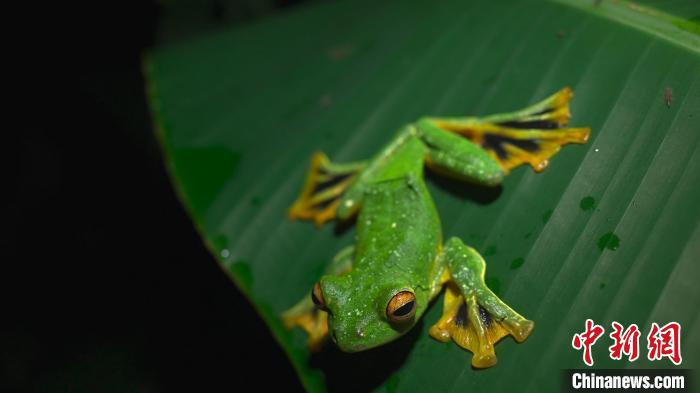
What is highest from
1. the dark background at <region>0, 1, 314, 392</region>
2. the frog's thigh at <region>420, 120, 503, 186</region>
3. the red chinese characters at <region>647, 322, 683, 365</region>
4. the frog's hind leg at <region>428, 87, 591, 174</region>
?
the frog's hind leg at <region>428, 87, 591, 174</region>

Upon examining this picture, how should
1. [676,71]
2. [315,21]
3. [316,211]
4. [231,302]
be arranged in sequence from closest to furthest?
1. [676,71]
2. [316,211]
3. [231,302]
4. [315,21]

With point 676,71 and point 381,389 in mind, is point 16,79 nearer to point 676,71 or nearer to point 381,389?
point 381,389

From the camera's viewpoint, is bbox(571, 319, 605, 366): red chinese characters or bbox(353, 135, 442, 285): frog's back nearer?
bbox(571, 319, 605, 366): red chinese characters

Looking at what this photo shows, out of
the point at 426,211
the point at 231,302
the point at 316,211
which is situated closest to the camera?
the point at 426,211

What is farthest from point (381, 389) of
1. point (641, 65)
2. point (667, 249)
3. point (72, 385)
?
point (641, 65)

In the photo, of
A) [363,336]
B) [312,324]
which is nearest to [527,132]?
[363,336]

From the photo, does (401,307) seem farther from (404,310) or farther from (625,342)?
(625,342)

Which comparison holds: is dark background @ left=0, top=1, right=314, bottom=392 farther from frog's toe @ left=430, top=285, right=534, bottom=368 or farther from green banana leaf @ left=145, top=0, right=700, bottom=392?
frog's toe @ left=430, top=285, right=534, bottom=368

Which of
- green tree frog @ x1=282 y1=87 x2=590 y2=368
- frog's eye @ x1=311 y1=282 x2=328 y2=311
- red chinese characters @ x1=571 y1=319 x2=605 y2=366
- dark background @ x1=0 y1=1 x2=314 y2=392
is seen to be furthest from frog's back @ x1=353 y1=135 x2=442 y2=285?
dark background @ x1=0 y1=1 x2=314 y2=392
